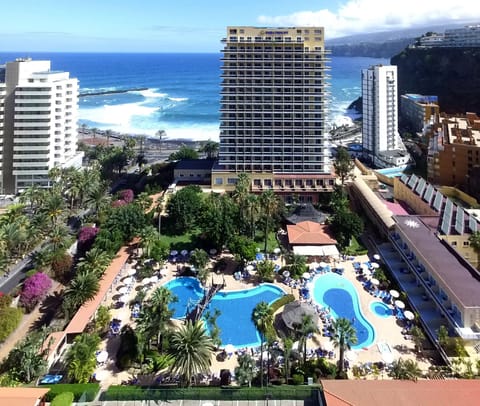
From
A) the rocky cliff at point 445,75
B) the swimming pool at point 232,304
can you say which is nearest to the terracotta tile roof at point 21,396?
the swimming pool at point 232,304

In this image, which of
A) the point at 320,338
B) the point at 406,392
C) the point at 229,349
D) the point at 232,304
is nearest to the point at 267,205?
the point at 232,304

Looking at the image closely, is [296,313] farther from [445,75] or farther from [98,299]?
[445,75]

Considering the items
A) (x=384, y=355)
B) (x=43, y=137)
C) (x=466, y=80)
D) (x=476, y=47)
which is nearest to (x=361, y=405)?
(x=384, y=355)

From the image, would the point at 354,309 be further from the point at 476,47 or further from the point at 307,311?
the point at 476,47

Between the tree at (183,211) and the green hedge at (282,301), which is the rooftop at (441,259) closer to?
the green hedge at (282,301)

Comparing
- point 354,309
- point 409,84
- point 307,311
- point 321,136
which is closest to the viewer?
point 307,311

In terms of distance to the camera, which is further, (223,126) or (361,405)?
(223,126)

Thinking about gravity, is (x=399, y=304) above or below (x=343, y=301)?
above
